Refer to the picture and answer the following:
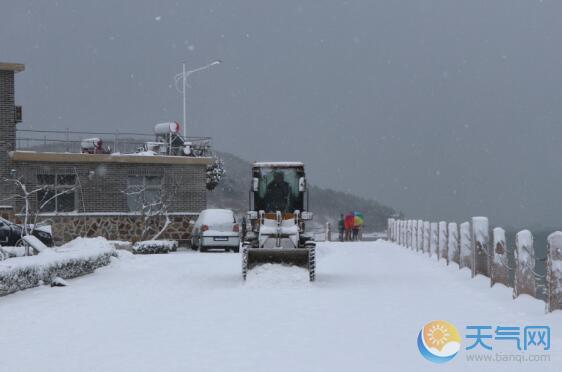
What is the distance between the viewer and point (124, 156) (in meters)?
35.9

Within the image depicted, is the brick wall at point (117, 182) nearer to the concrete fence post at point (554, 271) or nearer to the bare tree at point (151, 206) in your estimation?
the bare tree at point (151, 206)

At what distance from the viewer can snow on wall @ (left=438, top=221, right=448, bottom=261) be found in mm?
24141

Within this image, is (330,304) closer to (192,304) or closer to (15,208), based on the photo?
(192,304)

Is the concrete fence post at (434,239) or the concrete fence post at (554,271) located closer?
the concrete fence post at (554,271)

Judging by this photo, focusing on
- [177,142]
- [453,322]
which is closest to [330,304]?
[453,322]

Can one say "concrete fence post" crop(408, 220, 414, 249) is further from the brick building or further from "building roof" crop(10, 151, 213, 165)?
"building roof" crop(10, 151, 213, 165)

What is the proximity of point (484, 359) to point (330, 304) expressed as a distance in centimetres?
507

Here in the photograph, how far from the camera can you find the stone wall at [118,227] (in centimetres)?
3506

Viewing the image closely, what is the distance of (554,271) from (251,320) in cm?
465

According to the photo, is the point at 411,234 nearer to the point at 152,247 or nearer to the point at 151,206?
the point at 152,247

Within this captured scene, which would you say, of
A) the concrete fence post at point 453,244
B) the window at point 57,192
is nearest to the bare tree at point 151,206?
the window at point 57,192

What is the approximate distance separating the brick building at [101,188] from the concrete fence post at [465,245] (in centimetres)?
1898

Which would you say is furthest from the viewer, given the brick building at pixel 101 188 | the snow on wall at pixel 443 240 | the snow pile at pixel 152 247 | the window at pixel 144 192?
the window at pixel 144 192

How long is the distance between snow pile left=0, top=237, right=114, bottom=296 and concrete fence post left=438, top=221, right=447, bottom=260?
10.3 metres
